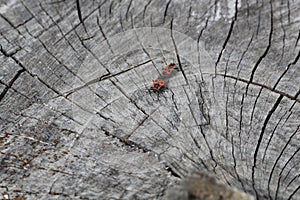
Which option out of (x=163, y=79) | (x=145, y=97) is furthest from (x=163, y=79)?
(x=145, y=97)

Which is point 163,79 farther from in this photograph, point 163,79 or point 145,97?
point 145,97

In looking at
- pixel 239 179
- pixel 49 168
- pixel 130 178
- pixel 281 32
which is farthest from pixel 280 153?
pixel 49 168

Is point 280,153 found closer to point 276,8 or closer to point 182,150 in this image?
point 182,150

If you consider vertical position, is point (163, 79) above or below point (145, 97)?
above

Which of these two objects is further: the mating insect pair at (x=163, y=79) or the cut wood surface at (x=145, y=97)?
the mating insect pair at (x=163, y=79)
